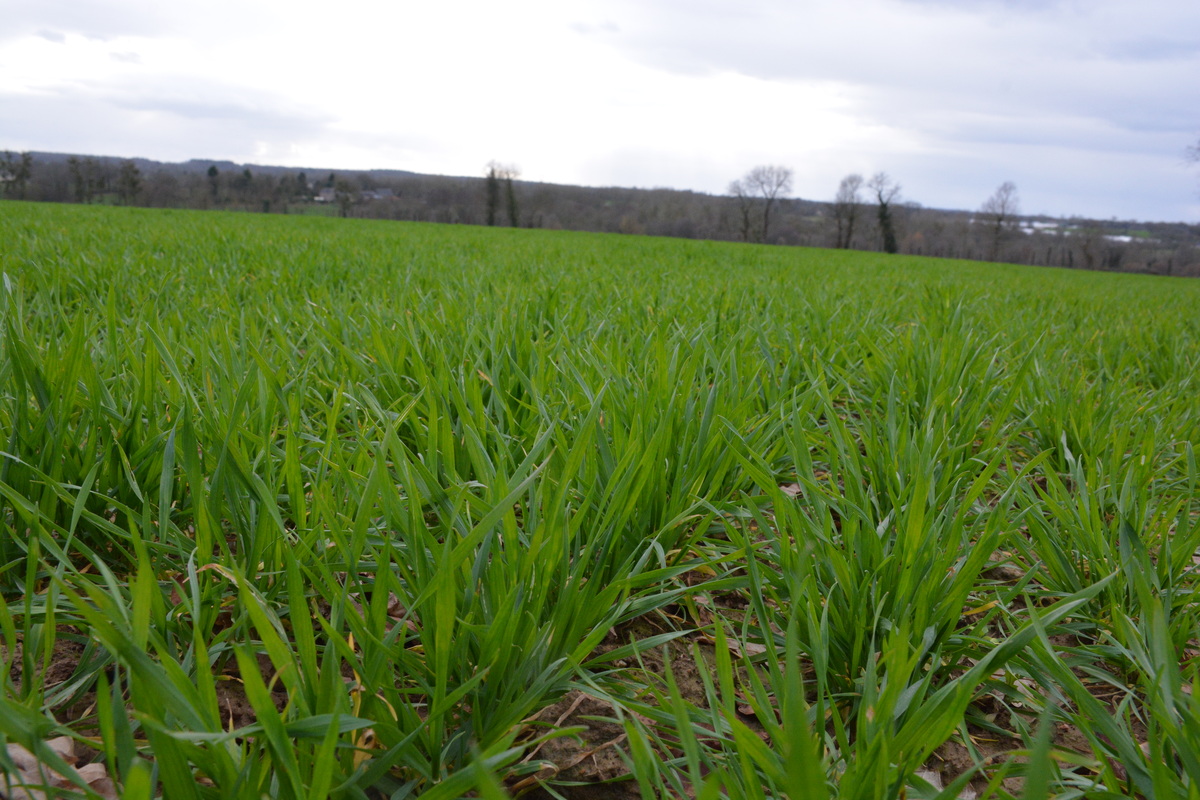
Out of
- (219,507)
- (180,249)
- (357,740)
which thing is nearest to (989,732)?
(357,740)

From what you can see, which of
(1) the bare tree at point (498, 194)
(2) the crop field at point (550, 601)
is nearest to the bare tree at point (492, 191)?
(1) the bare tree at point (498, 194)

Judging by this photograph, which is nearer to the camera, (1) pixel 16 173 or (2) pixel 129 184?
(1) pixel 16 173

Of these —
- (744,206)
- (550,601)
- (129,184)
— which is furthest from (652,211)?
(550,601)

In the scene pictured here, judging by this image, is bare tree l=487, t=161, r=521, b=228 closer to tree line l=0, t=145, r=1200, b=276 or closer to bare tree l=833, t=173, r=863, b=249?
tree line l=0, t=145, r=1200, b=276

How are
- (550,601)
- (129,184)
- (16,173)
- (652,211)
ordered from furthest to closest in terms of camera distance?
(652,211)
(129,184)
(16,173)
(550,601)

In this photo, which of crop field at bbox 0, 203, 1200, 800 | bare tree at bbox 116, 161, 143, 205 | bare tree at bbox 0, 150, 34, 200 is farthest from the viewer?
bare tree at bbox 116, 161, 143, 205

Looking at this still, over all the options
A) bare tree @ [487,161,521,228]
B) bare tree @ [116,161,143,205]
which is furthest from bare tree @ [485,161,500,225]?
bare tree @ [116,161,143,205]

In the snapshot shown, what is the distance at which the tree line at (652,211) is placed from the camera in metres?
55.7

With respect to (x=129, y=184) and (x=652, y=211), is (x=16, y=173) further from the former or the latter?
(x=652, y=211)

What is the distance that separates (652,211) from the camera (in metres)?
72.5

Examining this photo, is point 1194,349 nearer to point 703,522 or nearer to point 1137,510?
point 1137,510

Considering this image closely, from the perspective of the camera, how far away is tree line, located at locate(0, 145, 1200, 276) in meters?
55.7

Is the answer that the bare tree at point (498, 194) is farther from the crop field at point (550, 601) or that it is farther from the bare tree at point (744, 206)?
the crop field at point (550, 601)

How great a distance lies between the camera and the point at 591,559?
1177mm
